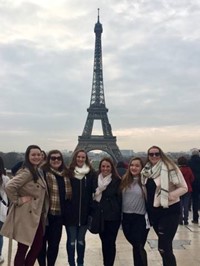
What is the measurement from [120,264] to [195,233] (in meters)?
3.06

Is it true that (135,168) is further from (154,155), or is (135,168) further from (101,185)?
(101,185)

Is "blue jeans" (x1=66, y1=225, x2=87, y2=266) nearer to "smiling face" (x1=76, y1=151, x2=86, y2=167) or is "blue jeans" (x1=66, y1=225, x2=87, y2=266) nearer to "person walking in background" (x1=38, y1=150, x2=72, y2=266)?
"person walking in background" (x1=38, y1=150, x2=72, y2=266)

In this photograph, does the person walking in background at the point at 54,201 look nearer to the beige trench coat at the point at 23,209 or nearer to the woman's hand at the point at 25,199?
the beige trench coat at the point at 23,209

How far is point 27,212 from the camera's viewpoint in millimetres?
5020

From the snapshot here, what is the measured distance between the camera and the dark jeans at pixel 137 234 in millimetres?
5215

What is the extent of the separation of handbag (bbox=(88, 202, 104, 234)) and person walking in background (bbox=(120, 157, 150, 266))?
31 centimetres

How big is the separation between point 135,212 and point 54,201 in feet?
3.59

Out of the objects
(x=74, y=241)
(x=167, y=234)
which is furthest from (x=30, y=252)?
(x=167, y=234)

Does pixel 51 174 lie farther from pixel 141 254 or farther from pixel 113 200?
pixel 141 254

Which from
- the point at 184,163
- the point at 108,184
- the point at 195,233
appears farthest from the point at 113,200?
the point at 184,163

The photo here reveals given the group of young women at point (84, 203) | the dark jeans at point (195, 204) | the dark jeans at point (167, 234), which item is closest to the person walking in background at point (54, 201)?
the group of young women at point (84, 203)

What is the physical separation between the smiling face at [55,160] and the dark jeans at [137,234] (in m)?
1.16

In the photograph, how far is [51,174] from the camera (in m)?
5.46

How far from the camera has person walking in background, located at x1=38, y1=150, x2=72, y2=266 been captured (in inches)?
211
